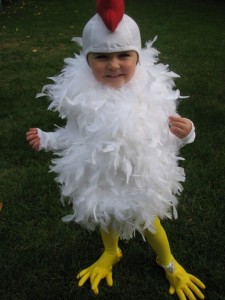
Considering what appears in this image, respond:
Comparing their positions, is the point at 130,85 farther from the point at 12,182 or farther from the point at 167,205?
the point at 12,182

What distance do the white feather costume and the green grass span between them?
21.1 inches

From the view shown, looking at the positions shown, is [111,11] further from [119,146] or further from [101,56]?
[119,146]

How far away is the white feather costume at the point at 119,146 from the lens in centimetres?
168

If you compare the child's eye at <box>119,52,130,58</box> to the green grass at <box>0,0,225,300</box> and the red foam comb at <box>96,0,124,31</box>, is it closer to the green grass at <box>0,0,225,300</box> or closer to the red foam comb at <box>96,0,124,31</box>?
the red foam comb at <box>96,0,124,31</box>

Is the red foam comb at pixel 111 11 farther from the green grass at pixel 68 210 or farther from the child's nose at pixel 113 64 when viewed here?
the green grass at pixel 68 210

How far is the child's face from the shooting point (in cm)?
166

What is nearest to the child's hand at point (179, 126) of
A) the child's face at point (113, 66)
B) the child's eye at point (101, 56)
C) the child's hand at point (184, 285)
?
the child's face at point (113, 66)

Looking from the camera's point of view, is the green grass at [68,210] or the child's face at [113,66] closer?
the child's face at [113,66]

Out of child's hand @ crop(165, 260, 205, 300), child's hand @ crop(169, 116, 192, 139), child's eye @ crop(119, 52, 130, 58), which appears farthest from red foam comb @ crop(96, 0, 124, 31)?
child's hand @ crop(165, 260, 205, 300)

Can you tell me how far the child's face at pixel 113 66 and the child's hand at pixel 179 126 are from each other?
0.89ft

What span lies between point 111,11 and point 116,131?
1.56 ft

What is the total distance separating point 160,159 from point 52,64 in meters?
4.13

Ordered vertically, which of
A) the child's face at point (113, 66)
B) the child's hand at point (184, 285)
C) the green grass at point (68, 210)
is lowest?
the green grass at point (68, 210)

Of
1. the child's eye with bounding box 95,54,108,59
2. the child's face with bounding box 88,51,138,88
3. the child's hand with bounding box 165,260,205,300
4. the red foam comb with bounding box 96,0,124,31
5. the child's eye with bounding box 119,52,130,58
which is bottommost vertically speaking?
the child's hand with bounding box 165,260,205,300
